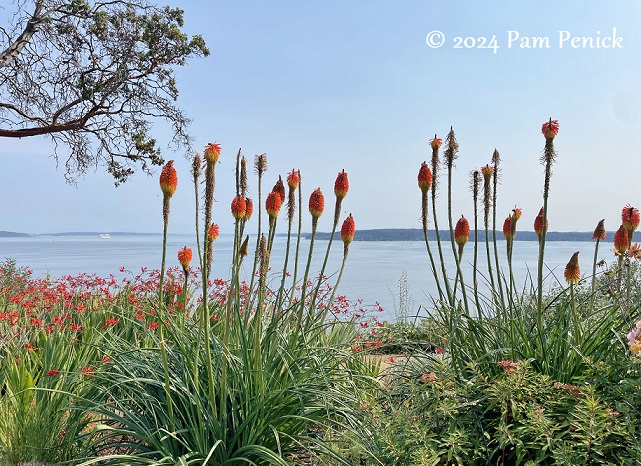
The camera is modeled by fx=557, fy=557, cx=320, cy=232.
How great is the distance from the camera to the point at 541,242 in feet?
10.8

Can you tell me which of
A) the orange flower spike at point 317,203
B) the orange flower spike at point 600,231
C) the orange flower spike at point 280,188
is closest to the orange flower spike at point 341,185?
the orange flower spike at point 317,203

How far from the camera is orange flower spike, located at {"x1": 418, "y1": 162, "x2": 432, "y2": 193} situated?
135 inches

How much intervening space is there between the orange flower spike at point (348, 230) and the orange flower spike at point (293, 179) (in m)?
0.45

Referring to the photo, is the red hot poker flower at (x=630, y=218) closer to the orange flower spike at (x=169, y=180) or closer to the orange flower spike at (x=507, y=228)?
the orange flower spike at (x=507, y=228)

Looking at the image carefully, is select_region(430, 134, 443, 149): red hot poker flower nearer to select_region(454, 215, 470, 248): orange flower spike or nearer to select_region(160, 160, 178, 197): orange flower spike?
select_region(454, 215, 470, 248): orange flower spike

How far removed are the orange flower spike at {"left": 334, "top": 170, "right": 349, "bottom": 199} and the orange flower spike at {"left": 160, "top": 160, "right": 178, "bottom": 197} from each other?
1133 millimetres

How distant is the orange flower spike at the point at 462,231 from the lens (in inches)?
135

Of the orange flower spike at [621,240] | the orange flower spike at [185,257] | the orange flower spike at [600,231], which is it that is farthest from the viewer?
the orange flower spike at [600,231]

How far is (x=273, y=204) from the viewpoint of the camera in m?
2.91

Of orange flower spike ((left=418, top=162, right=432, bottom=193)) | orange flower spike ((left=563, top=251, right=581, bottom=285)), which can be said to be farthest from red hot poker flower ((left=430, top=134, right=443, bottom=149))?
orange flower spike ((left=563, top=251, right=581, bottom=285))

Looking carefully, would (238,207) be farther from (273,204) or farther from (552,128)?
(552,128)

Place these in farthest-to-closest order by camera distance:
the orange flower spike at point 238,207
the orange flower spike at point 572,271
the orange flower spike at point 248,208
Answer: the orange flower spike at point 572,271, the orange flower spike at point 248,208, the orange flower spike at point 238,207


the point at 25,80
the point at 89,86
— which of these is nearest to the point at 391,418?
the point at 89,86

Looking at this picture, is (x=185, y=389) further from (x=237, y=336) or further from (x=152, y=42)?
(x=152, y=42)
